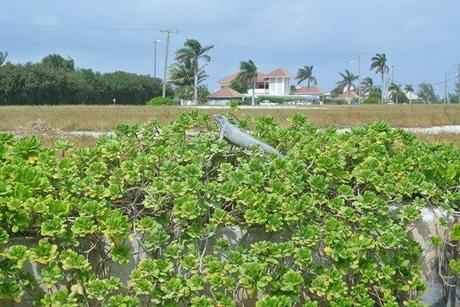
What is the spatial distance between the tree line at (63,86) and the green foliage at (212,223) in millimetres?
61722

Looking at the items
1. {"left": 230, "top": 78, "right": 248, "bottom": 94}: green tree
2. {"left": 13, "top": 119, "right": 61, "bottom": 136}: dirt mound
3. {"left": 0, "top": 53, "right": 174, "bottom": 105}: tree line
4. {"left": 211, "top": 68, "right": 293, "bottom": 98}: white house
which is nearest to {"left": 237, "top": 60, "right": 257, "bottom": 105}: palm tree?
{"left": 230, "top": 78, "right": 248, "bottom": 94}: green tree

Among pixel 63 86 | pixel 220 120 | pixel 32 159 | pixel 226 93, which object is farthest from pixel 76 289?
pixel 226 93

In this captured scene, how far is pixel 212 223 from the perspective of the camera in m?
2.56

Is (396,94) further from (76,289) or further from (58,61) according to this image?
(76,289)

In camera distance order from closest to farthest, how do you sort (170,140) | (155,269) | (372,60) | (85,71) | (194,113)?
(155,269)
(170,140)
(194,113)
(85,71)
(372,60)

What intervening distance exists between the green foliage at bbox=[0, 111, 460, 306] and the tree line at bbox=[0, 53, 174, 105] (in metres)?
61.7

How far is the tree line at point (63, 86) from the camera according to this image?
61.8 m

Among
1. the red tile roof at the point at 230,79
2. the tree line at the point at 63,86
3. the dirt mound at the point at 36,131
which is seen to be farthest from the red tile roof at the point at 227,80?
the dirt mound at the point at 36,131

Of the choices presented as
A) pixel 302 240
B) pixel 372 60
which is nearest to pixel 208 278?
pixel 302 240

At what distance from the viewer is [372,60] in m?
116

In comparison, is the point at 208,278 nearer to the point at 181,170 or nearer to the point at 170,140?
the point at 181,170

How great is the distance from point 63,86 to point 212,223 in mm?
64240

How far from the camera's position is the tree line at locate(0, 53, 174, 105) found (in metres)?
61.8

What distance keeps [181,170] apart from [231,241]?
37 centimetres
